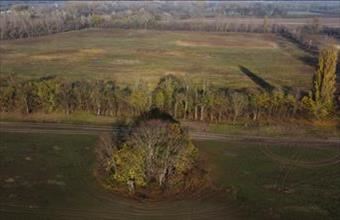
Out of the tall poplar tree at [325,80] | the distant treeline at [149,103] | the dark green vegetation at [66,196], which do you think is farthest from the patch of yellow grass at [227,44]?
the dark green vegetation at [66,196]

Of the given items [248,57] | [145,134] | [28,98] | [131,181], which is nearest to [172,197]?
[131,181]

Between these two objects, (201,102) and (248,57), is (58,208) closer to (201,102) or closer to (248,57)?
(201,102)

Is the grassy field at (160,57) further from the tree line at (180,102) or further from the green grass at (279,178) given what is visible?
the green grass at (279,178)

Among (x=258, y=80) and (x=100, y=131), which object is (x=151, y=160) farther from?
(x=258, y=80)

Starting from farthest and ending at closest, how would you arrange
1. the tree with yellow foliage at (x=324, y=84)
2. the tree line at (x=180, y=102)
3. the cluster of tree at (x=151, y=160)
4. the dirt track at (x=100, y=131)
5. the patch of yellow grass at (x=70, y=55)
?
the patch of yellow grass at (x=70, y=55) → the tree line at (x=180, y=102) → the tree with yellow foliage at (x=324, y=84) → the dirt track at (x=100, y=131) → the cluster of tree at (x=151, y=160)

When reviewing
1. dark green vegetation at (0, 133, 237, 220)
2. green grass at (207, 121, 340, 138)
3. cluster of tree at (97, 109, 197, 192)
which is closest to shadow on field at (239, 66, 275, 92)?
green grass at (207, 121, 340, 138)

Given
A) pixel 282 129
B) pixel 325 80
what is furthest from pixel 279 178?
pixel 325 80
